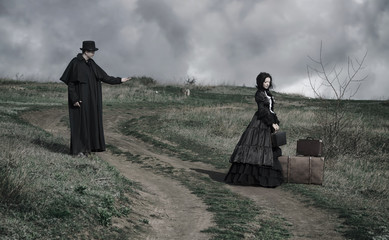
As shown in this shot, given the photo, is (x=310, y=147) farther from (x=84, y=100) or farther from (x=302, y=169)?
(x=84, y=100)

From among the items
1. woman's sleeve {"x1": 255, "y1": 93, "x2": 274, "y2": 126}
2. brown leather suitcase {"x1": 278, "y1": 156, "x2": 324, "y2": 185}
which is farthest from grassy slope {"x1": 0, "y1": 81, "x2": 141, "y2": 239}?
brown leather suitcase {"x1": 278, "y1": 156, "x2": 324, "y2": 185}

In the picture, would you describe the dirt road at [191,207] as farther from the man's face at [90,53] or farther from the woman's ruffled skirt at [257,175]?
the man's face at [90,53]

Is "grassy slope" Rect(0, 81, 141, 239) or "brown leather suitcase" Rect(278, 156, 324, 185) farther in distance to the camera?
"brown leather suitcase" Rect(278, 156, 324, 185)

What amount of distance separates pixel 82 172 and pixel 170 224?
8.27 feet

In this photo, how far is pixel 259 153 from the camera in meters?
11.4

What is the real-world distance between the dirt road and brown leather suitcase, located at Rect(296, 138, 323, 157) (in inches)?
53.2

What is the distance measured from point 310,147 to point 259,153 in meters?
A: 1.57

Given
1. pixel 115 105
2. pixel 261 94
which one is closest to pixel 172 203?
pixel 261 94

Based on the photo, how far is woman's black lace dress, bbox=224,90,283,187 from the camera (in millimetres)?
11414

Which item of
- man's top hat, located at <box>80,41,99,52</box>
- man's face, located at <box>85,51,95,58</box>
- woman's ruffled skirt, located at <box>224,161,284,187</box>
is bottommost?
woman's ruffled skirt, located at <box>224,161,284,187</box>

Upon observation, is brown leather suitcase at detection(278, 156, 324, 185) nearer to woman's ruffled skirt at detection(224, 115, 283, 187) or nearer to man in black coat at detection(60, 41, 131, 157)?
woman's ruffled skirt at detection(224, 115, 283, 187)

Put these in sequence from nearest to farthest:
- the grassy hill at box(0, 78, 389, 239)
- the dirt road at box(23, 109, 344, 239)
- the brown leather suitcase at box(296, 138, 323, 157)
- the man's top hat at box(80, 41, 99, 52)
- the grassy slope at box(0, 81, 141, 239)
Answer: the grassy slope at box(0, 81, 141, 239) < the grassy hill at box(0, 78, 389, 239) < the dirt road at box(23, 109, 344, 239) < the man's top hat at box(80, 41, 99, 52) < the brown leather suitcase at box(296, 138, 323, 157)

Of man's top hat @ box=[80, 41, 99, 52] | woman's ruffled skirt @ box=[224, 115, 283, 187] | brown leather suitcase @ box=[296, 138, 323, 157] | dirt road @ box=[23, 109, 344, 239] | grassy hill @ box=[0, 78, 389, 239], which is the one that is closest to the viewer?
grassy hill @ box=[0, 78, 389, 239]

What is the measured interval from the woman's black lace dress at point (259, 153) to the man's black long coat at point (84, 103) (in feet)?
10.8
